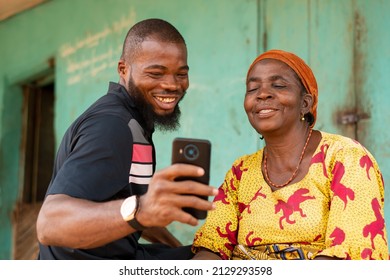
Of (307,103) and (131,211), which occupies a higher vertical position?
(307,103)

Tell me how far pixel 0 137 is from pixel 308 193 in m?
4.33

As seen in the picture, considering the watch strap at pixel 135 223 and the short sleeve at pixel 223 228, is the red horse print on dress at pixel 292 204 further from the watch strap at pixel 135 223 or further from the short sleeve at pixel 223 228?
the watch strap at pixel 135 223

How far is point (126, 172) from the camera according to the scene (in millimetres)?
2916

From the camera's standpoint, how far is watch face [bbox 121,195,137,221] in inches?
98.0

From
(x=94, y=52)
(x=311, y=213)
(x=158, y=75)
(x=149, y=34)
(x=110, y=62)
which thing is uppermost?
(x=94, y=52)

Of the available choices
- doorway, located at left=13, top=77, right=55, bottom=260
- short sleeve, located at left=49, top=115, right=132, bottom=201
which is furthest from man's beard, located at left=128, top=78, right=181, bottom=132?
doorway, located at left=13, top=77, right=55, bottom=260

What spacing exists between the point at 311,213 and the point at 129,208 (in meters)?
0.95

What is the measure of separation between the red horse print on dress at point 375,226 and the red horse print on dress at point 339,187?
9 cm

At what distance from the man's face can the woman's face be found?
12.8 inches

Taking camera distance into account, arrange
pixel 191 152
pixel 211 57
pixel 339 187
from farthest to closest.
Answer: pixel 211 57, pixel 339 187, pixel 191 152

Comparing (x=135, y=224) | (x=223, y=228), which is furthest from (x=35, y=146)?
(x=135, y=224)

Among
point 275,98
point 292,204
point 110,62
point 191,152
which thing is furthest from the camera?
point 110,62

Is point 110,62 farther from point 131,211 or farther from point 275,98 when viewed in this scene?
A: point 131,211

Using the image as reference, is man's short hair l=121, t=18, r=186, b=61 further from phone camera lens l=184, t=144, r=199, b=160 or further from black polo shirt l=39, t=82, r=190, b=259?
phone camera lens l=184, t=144, r=199, b=160
